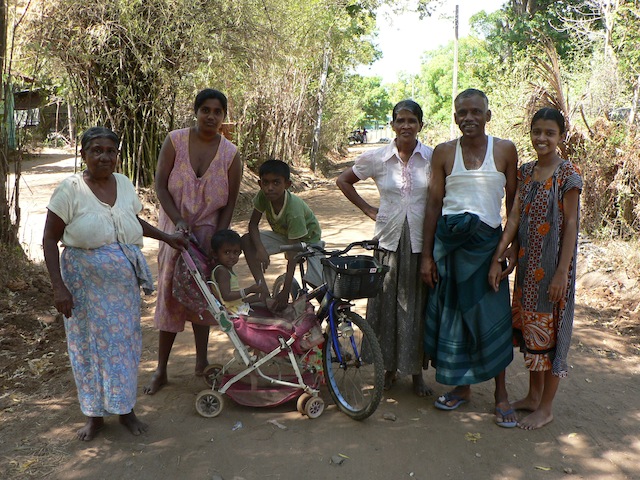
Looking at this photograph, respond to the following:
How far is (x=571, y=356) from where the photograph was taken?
4.73 metres

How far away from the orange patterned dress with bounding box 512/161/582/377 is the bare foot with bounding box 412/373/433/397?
29.1 inches

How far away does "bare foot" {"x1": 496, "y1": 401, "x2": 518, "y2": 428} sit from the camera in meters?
3.42

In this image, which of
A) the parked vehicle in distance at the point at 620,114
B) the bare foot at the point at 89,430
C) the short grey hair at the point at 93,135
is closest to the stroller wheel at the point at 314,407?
the bare foot at the point at 89,430

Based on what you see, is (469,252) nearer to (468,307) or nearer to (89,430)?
(468,307)

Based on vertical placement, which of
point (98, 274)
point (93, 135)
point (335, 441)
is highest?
point (93, 135)

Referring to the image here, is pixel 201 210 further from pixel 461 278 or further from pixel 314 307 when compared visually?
pixel 461 278

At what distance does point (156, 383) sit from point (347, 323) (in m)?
1.41

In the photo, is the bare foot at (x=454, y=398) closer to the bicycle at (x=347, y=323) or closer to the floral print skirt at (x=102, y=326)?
the bicycle at (x=347, y=323)

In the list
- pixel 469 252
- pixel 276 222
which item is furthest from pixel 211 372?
pixel 469 252

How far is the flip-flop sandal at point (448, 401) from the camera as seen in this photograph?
3607mm

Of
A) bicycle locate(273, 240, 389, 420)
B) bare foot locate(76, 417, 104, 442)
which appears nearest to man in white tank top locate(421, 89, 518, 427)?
bicycle locate(273, 240, 389, 420)

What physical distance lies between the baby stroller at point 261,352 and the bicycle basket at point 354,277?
369mm

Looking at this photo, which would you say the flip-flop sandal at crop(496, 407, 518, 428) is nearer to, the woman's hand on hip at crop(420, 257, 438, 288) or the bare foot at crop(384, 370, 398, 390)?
the bare foot at crop(384, 370, 398, 390)

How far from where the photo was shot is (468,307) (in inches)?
134
